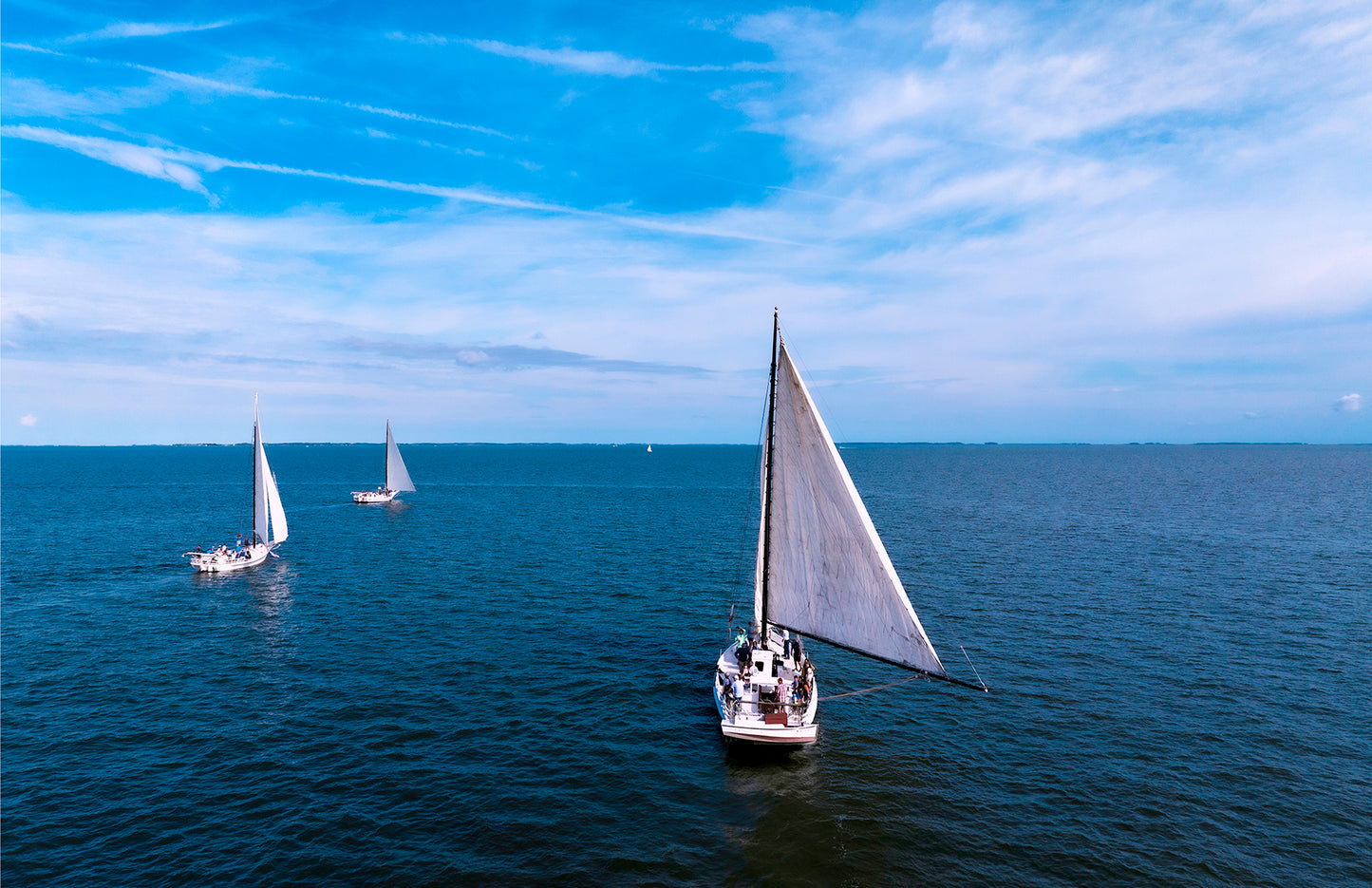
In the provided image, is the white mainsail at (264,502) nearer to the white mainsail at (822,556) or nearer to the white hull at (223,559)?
the white hull at (223,559)

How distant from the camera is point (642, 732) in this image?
33000 millimetres

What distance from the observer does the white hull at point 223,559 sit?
65.6 m

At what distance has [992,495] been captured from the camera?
5625 inches

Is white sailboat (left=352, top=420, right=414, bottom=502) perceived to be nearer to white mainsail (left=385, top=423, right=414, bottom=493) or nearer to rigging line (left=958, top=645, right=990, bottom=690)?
white mainsail (left=385, top=423, right=414, bottom=493)

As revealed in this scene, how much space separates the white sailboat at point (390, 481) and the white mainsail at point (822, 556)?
110 metres

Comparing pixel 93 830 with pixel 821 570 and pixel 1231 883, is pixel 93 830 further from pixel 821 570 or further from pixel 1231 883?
pixel 1231 883

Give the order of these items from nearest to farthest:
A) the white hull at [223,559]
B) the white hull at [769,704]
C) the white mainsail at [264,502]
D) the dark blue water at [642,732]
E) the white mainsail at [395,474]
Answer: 1. the dark blue water at [642,732]
2. the white hull at [769,704]
3. the white hull at [223,559]
4. the white mainsail at [264,502]
5. the white mainsail at [395,474]

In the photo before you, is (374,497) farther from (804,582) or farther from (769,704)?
(804,582)

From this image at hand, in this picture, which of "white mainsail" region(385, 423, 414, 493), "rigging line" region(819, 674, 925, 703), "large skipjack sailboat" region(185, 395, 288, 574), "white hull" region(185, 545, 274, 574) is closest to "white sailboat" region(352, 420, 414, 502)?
"white mainsail" region(385, 423, 414, 493)

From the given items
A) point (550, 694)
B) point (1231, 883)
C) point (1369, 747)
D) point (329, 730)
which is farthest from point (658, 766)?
point (1369, 747)

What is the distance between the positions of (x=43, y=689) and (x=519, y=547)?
155ft

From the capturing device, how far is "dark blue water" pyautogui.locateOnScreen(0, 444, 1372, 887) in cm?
2392

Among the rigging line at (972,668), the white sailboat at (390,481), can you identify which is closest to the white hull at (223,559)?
the white sailboat at (390,481)

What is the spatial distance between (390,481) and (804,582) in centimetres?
12106
